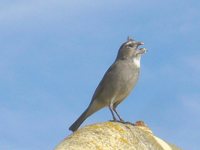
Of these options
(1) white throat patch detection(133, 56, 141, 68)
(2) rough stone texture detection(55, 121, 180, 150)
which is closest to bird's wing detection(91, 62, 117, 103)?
(1) white throat patch detection(133, 56, 141, 68)

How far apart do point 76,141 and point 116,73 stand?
509 cm

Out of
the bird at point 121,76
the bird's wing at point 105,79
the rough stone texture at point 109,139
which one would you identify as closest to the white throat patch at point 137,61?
the bird at point 121,76

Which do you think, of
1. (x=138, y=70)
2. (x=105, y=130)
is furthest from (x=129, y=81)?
(x=105, y=130)

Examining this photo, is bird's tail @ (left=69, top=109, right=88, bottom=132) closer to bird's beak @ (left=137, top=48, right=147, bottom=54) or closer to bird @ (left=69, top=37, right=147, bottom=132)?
bird @ (left=69, top=37, right=147, bottom=132)

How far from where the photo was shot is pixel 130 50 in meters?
17.4

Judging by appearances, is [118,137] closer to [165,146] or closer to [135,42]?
[165,146]

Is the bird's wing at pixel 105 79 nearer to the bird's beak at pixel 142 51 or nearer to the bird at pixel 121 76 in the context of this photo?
the bird at pixel 121 76

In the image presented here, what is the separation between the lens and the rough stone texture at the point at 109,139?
40.7ft

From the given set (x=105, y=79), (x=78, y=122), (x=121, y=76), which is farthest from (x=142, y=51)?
(x=78, y=122)

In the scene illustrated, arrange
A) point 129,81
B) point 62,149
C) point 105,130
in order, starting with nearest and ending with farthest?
1. point 62,149
2. point 105,130
3. point 129,81

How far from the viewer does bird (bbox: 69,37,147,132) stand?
1723 centimetres

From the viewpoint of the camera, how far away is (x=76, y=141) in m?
12.5

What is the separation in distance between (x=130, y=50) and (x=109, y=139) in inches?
200

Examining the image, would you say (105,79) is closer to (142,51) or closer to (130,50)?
(130,50)
